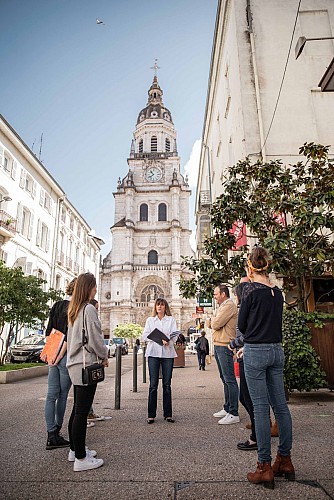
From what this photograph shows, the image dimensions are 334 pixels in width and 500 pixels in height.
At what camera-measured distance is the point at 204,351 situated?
12836mm

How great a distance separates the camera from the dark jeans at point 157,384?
441cm

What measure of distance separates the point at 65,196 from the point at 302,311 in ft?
77.3

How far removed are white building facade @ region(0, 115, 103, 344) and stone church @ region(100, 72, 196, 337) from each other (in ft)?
50.5

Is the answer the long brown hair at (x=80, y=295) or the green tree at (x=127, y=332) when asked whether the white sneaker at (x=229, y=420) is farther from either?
the green tree at (x=127, y=332)

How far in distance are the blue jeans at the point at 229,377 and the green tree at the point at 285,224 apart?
204 centimetres

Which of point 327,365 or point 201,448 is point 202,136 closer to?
point 327,365

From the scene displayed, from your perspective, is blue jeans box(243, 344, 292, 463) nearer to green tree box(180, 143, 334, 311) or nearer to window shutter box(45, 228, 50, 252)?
green tree box(180, 143, 334, 311)

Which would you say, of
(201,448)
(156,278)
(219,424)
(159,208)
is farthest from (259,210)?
(159,208)

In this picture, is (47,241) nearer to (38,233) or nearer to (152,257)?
(38,233)

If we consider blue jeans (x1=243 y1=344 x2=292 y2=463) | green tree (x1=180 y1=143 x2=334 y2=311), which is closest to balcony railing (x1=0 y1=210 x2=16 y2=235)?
green tree (x1=180 y1=143 x2=334 y2=311)

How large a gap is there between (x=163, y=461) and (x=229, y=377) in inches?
69.0

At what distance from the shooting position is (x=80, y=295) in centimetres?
315

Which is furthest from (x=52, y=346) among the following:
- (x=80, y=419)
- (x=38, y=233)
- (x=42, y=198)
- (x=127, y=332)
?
(x=127, y=332)

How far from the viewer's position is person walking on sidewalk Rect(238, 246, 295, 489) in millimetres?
2484
